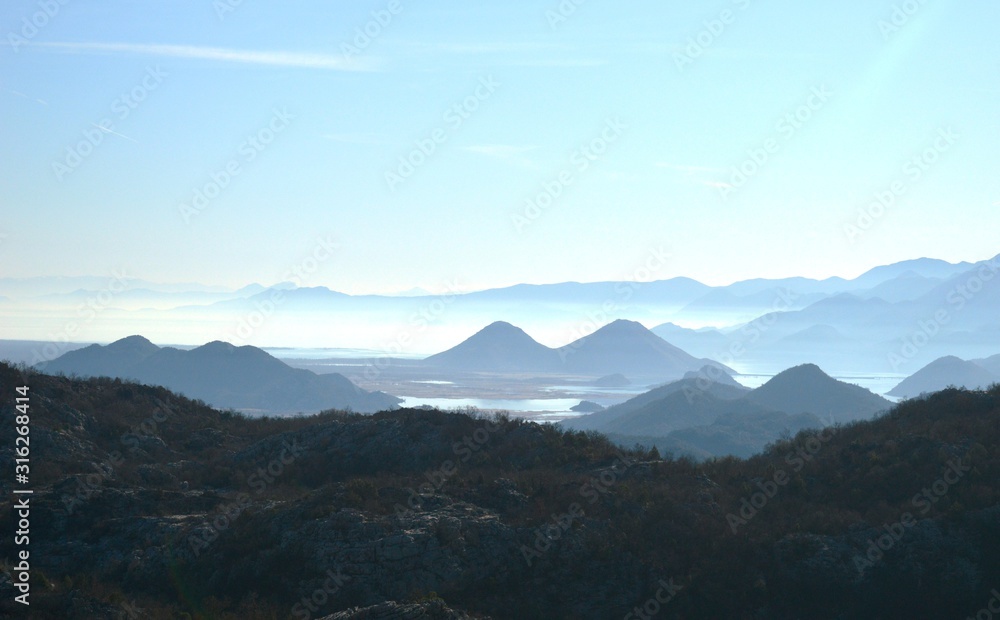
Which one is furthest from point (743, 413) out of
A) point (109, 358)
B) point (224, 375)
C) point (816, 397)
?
point (109, 358)

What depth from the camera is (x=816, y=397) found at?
304 feet

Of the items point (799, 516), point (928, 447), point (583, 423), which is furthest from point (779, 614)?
point (583, 423)

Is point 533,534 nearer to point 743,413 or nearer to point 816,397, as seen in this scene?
point 743,413

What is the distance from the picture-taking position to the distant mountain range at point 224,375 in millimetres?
130500

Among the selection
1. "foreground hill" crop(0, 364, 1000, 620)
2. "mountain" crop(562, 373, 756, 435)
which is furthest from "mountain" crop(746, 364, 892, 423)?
"foreground hill" crop(0, 364, 1000, 620)

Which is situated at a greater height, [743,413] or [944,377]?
[944,377]

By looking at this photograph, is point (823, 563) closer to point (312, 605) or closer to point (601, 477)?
point (601, 477)

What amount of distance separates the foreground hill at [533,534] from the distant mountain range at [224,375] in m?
104

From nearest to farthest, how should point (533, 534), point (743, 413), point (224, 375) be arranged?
point (533, 534) < point (743, 413) < point (224, 375)

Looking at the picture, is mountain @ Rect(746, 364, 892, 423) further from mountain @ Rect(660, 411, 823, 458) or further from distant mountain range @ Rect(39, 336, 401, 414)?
distant mountain range @ Rect(39, 336, 401, 414)

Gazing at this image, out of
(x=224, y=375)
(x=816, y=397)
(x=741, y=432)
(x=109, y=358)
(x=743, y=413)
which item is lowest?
(x=741, y=432)

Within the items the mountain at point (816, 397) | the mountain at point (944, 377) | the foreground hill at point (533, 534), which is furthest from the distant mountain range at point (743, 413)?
the mountain at point (944, 377)

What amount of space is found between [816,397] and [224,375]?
103 m

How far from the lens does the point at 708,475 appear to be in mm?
24531
